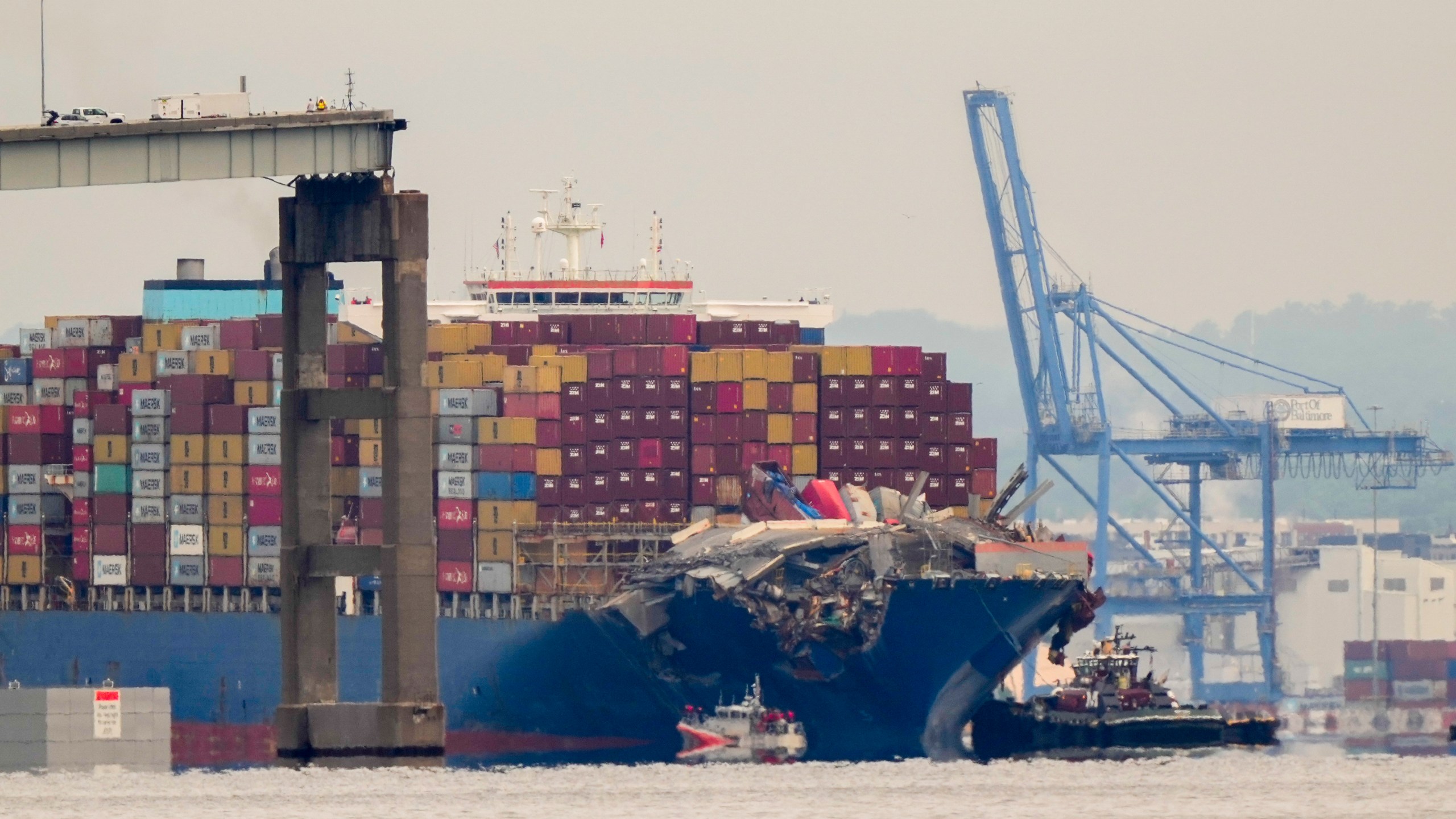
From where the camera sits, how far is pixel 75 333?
4200 inches

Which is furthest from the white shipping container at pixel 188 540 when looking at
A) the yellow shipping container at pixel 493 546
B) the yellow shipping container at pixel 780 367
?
the yellow shipping container at pixel 780 367

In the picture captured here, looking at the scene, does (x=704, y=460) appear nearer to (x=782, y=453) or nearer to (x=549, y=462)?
(x=782, y=453)

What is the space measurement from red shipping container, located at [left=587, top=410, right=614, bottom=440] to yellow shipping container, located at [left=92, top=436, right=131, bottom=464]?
60.4 ft

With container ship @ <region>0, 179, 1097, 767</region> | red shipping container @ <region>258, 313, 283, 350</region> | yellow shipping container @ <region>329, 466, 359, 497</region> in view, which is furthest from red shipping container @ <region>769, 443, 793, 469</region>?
red shipping container @ <region>258, 313, 283, 350</region>

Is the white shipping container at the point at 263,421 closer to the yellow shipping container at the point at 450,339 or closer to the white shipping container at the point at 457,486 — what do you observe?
the yellow shipping container at the point at 450,339

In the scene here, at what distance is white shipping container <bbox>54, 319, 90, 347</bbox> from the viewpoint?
10650 centimetres

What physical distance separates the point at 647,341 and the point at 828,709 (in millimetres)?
17985

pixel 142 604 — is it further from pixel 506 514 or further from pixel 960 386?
pixel 960 386

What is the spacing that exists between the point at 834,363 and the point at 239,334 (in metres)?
21.4

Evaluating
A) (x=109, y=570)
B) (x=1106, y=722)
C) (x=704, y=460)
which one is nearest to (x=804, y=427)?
(x=704, y=460)

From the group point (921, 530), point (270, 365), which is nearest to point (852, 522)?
point (921, 530)

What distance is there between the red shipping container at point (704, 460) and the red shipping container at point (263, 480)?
1489 centimetres

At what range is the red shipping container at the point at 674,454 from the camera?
9188 cm

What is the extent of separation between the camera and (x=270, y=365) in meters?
99.8
